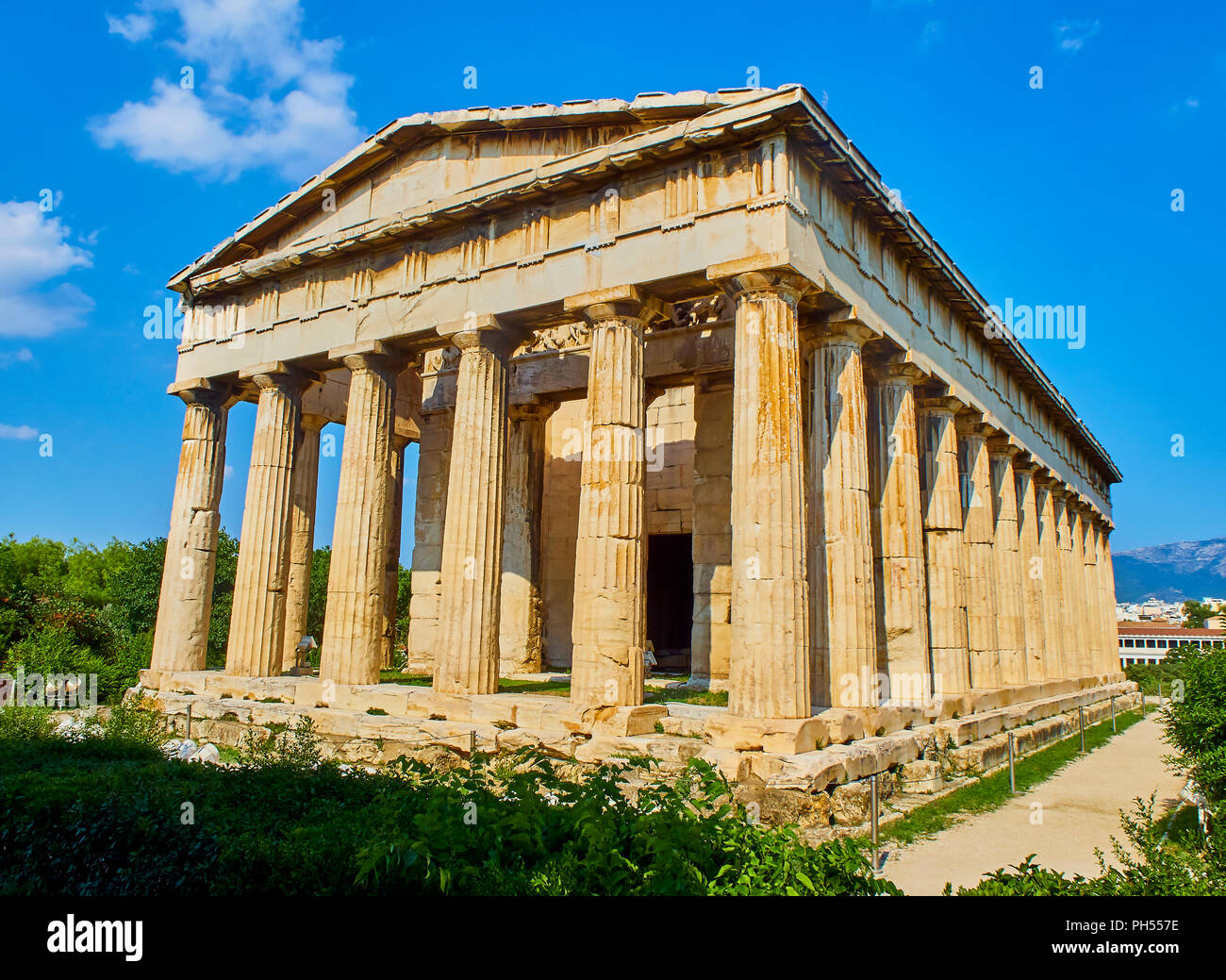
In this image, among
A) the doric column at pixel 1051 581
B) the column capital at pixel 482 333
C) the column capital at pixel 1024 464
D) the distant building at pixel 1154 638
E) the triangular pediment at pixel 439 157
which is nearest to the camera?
the triangular pediment at pixel 439 157

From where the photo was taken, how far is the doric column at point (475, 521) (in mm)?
14039

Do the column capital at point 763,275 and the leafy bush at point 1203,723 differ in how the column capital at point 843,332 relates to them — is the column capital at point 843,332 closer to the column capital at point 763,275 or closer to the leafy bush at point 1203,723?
the column capital at point 763,275

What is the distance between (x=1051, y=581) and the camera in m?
24.7

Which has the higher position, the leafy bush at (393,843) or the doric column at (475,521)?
the doric column at (475,521)

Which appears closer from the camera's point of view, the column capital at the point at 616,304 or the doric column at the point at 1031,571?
the column capital at the point at 616,304

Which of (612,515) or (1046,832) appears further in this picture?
(612,515)

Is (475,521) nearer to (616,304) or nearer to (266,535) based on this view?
(616,304)

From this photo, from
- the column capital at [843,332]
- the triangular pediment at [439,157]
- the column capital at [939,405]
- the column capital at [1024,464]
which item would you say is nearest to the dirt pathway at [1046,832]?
the column capital at [843,332]

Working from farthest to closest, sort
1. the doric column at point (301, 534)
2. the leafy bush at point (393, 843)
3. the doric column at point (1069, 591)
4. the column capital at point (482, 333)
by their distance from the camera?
the doric column at point (1069, 591), the doric column at point (301, 534), the column capital at point (482, 333), the leafy bush at point (393, 843)

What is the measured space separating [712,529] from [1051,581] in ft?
42.5

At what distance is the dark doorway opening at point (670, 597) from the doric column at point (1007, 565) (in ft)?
27.5

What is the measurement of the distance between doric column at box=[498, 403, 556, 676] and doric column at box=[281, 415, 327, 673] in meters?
4.54

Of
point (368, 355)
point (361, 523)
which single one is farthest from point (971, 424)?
point (361, 523)
